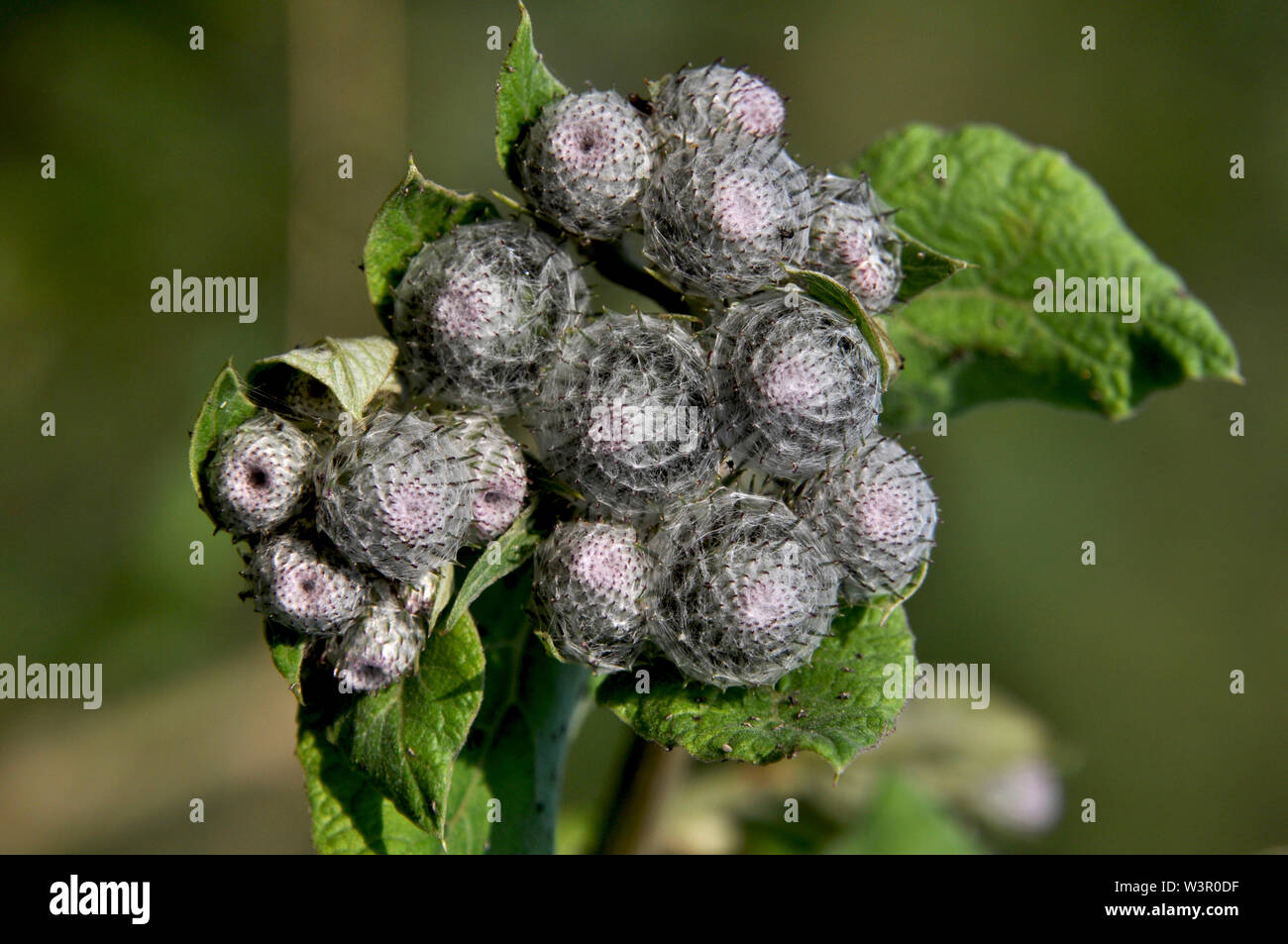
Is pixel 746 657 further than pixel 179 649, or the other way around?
pixel 179 649

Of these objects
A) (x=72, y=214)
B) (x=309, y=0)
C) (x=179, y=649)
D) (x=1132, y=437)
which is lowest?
(x=179, y=649)

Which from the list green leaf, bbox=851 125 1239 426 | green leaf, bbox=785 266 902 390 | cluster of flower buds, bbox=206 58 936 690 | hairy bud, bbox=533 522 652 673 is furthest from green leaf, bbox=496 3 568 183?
green leaf, bbox=851 125 1239 426

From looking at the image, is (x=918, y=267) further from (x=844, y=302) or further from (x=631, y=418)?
(x=631, y=418)

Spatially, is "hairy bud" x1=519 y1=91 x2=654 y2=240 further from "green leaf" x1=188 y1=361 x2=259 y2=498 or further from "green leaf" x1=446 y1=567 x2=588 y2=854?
"green leaf" x1=446 y1=567 x2=588 y2=854

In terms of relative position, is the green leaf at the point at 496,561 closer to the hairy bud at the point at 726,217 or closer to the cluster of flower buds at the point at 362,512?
the cluster of flower buds at the point at 362,512

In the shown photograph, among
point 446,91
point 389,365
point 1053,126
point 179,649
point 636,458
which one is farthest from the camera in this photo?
point 1053,126

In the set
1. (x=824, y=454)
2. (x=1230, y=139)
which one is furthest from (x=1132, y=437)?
(x=824, y=454)

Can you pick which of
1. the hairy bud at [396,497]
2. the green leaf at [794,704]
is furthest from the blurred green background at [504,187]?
the hairy bud at [396,497]

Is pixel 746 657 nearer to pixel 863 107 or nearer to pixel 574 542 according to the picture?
pixel 574 542
